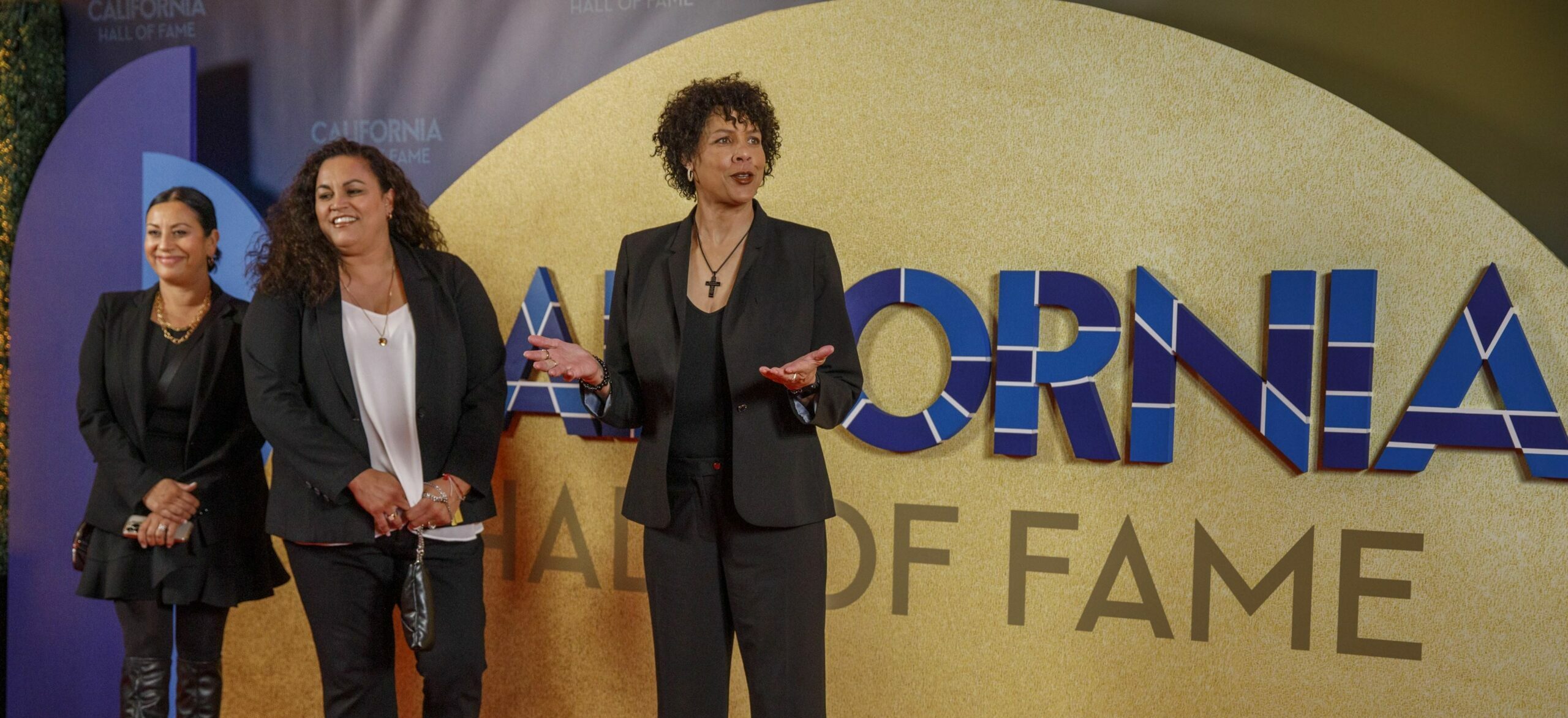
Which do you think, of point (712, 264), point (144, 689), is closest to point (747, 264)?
point (712, 264)

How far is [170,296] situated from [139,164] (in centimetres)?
97

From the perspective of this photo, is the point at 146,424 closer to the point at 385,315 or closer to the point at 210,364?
the point at 210,364

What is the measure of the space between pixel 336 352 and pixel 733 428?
1.05m

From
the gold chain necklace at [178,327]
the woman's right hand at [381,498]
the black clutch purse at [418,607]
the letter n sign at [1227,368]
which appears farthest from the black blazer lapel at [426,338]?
the letter n sign at [1227,368]

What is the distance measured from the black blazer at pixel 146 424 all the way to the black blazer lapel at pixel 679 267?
1.45 meters

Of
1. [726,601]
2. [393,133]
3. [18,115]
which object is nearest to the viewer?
[726,601]

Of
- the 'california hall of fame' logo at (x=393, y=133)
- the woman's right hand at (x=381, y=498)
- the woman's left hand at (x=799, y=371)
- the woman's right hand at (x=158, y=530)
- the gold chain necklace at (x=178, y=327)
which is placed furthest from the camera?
the 'california hall of fame' logo at (x=393, y=133)

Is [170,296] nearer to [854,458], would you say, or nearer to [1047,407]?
[854,458]

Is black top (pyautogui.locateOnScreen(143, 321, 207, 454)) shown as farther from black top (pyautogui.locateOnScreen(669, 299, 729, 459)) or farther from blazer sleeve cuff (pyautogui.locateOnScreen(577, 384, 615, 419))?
black top (pyautogui.locateOnScreen(669, 299, 729, 459))

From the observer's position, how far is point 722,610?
2295mm

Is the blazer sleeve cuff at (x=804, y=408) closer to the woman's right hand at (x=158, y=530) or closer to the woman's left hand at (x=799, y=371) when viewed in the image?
the woman's left hand at (x=799, y=371)

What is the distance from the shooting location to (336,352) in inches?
99.1

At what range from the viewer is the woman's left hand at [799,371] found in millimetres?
2070

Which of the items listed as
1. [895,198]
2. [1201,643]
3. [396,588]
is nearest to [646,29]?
[895,198]
